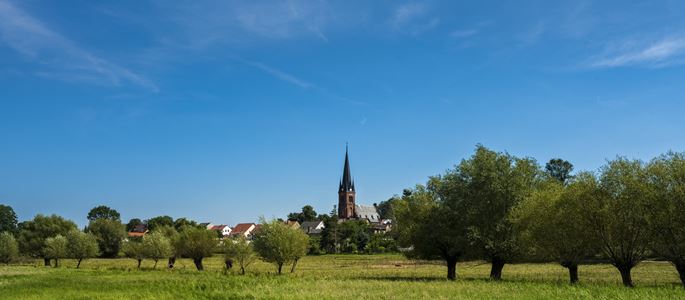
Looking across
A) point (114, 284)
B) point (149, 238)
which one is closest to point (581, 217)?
point (114, 284)

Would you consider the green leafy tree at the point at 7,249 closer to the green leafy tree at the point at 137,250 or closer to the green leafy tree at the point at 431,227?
the green leafy tree at the point at 137,250

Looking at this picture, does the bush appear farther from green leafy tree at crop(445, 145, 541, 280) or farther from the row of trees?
green leafy tree at crop(445, 145, 541, 280)

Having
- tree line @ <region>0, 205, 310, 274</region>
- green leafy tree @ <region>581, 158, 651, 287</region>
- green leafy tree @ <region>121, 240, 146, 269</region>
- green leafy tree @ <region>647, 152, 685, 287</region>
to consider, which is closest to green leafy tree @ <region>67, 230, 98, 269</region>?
tree line @ <region>0, 205, 310, 274</region>

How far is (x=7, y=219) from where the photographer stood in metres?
181

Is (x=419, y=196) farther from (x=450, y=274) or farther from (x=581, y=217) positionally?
(x=581, y=217)

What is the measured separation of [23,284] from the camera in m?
52.8

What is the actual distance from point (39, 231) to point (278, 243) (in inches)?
3330

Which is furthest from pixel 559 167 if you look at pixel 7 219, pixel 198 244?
pixel 7 219

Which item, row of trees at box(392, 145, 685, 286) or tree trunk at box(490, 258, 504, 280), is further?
tree trunk at box(490, 258, 504, 280)

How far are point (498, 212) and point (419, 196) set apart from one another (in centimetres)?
880

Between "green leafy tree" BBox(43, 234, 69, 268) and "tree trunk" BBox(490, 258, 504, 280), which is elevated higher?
"green leafy tree" BBox(43, 234, 69, 268)

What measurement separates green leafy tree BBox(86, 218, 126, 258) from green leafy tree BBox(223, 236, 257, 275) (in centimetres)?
7985

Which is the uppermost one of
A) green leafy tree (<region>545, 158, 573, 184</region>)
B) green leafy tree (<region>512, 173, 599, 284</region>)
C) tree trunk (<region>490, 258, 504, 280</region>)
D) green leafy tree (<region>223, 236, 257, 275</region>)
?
green leafy tree (<region>545, 158, 573, 184</region>)

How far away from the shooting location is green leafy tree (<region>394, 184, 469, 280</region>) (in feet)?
172
